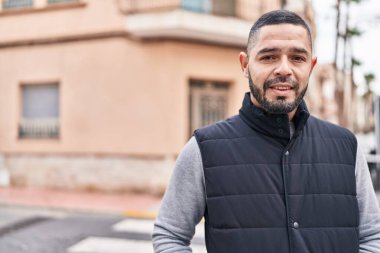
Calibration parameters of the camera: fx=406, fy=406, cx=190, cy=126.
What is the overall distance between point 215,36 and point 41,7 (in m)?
4.99

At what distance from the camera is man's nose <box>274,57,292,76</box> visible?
51.9 inches

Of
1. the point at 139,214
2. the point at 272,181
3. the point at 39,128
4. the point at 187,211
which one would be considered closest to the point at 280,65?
the point at 272,181

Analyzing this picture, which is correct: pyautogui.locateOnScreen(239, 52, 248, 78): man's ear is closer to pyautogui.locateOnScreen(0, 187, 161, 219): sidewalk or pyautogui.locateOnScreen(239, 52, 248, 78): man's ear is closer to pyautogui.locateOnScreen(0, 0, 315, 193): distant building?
pyautogui.locateOnScreen(0, 187, 161, 219): sidewalk

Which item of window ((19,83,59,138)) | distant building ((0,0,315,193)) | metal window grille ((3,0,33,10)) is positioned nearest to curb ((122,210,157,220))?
distant building ((0,0,315,193))

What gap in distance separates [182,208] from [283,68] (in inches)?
22.5

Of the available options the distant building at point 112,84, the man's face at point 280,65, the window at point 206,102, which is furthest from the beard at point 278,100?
the window at point 206,102

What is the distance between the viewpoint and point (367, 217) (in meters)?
1.44

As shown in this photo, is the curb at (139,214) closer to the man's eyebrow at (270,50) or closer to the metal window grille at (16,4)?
the man's eyebrow at (270,50)

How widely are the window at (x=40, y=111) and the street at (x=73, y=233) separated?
348 centimetres

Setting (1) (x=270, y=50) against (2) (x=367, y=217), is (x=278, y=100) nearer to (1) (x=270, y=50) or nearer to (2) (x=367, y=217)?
(1) (x=270, y=50)

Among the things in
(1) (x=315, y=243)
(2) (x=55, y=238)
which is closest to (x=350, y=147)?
(1) (x=315, y=243)

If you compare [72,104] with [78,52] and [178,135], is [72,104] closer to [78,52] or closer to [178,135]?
[78,52]

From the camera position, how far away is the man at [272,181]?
1317 millimetres

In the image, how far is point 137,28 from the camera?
1001 cm
